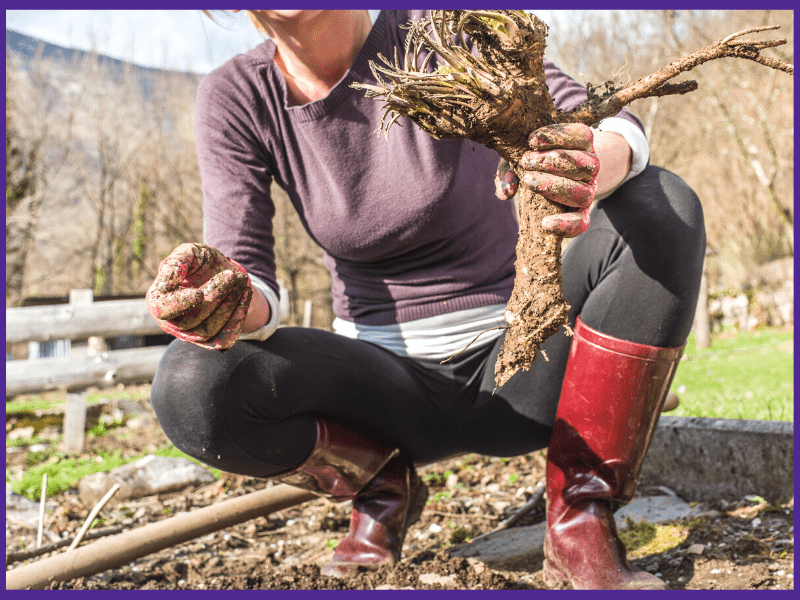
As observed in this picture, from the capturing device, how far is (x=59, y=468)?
3748mm

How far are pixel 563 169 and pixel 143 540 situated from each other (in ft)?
4.98

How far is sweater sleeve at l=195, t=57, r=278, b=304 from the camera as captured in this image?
1836 mm

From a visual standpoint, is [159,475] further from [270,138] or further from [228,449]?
[270,138]

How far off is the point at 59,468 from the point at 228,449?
9.13ft

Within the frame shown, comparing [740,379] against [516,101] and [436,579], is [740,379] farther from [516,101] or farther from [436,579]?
[516,101]

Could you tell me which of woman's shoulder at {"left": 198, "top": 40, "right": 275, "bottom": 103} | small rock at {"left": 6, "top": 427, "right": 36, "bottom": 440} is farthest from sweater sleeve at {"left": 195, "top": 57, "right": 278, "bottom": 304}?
small rock at {"left": 6, "top": 427, "right": 36, "bottom": 440}

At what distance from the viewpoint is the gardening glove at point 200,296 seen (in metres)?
1.31

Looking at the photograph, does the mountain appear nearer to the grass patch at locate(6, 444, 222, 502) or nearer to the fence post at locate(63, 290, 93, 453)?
the fence post at locate(63, 290, 93, 453)

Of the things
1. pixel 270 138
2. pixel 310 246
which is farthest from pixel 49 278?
pixel 270 138

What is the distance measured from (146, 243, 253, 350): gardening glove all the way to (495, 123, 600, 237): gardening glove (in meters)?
0.71

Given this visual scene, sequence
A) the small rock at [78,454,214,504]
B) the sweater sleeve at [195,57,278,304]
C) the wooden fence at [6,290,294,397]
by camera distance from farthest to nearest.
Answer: the wooden fence at [6,290,294,397], the small rock at [78,454,214,504], the sweater sleeve at [195,57,278,304]

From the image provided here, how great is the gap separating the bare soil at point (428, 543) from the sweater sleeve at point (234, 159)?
3.00 ft

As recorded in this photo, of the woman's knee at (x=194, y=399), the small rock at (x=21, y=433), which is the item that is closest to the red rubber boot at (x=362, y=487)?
the woman's knee at (x=194, y=399)

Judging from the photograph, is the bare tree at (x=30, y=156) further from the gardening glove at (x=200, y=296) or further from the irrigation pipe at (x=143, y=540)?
the gardening glove at (x=200, y=296)
